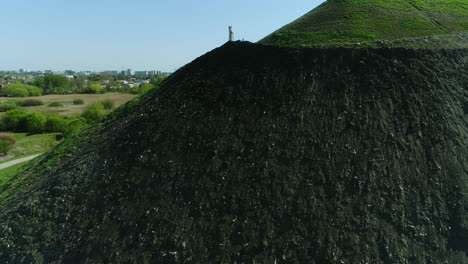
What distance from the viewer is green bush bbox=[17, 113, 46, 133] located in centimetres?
4116

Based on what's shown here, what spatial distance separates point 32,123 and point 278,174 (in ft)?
137

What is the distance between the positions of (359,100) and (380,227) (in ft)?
13.8

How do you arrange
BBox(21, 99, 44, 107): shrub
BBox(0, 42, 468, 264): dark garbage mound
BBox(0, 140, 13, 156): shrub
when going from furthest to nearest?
BBox(21, 99, 44, 107): shrub, BBox(0, 140, 13, 156): shrub, BBox(0, 42, 468, 264): dark garbage mound

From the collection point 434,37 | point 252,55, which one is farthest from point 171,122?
point 434,37

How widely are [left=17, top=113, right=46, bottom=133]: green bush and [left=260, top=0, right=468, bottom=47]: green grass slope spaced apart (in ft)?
121

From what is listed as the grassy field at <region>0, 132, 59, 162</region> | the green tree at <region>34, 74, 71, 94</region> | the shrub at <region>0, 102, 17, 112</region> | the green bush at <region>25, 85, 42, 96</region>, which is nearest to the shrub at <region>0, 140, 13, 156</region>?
the grassy field at <region>0, 132, 59, 162</region>

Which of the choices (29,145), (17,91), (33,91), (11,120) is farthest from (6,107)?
(29,145)

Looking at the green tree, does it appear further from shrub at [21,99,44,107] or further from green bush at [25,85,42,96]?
shrub at [21,99,44,107]

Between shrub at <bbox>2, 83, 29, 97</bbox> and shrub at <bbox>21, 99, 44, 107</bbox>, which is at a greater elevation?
shrub at <bbox>2, 83, 29, 97</bbox>

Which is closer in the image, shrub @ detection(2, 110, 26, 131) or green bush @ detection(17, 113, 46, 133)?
green bush @ detection(17, 113, 46, 133)

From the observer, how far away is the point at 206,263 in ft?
26.1

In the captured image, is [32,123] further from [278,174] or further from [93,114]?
[278,174]

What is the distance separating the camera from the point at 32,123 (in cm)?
4116

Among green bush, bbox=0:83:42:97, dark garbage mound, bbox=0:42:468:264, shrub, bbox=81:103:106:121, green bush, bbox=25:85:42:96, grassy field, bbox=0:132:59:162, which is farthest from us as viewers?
green bush, bbox=25:85:42:96
